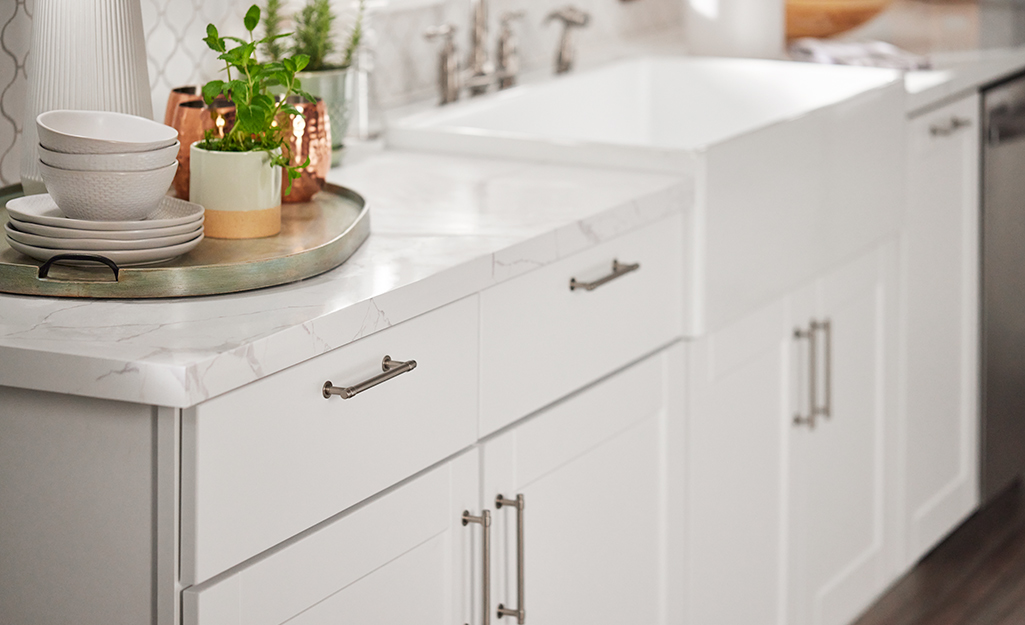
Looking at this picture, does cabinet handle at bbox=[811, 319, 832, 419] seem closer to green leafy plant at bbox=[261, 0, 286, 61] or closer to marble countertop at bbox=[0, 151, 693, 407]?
marble countertop at bbox=[0, 151, 693, 407]

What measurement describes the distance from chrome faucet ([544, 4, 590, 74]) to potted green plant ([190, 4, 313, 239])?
1.17 metres

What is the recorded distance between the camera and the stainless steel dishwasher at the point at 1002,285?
2643 millimetres

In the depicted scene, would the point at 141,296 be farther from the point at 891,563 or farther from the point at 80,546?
the point at 891,563

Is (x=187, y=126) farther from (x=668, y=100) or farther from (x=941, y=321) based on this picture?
(x=941, y=321)

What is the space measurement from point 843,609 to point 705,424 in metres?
0.71

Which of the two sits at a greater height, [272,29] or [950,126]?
[272,29]

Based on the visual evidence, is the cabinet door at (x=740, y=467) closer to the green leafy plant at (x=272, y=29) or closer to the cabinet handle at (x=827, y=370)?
the cabinet handle at (x=827, y=370)

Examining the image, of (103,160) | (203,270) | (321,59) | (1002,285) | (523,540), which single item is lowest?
(523,540)

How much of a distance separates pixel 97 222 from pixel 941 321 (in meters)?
1.89

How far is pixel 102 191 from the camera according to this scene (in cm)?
120

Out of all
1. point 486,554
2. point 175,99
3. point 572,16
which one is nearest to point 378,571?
point 486,554

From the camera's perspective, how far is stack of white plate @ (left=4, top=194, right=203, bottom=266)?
1.19 metres

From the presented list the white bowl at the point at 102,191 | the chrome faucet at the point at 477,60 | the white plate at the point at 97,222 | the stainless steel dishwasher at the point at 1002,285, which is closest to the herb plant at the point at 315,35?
the chrome faucet at the point at 477,60

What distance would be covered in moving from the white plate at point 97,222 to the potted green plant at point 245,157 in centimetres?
3
